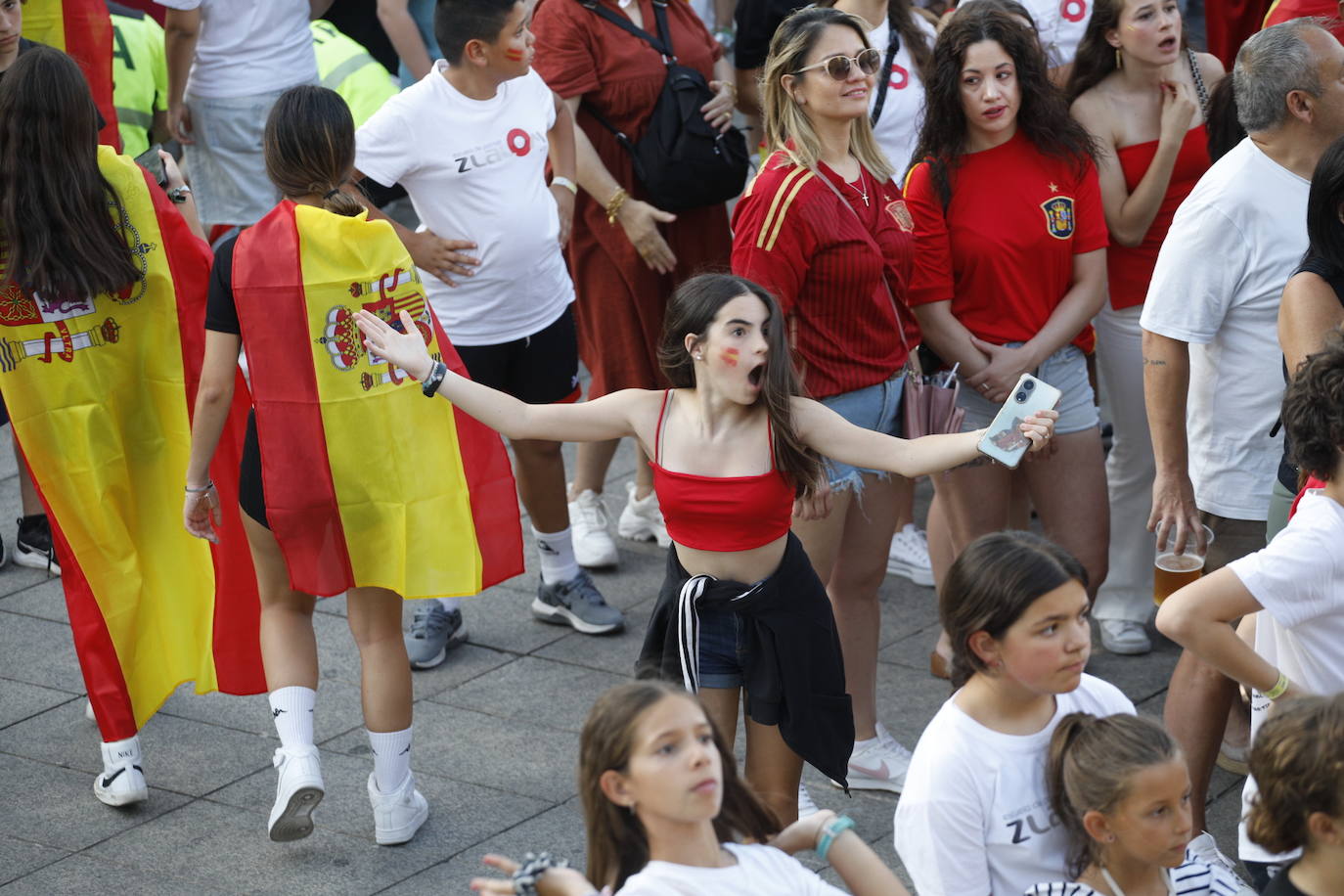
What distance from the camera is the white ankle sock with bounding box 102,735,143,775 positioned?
15.4 feet

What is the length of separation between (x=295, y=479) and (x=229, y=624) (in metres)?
0.71

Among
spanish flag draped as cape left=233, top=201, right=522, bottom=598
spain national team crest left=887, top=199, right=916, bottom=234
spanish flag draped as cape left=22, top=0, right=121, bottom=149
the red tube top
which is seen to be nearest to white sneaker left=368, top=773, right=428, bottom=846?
spanish flag draped as cape left=233, top=201, right=522, bottom=598

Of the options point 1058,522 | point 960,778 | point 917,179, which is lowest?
point 1058,522

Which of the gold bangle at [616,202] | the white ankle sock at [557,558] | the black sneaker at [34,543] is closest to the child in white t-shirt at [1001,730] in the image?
the white ankle sock at [557,558]

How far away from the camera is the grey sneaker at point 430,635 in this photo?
550cm

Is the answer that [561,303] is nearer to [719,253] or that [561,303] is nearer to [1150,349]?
[719,253]

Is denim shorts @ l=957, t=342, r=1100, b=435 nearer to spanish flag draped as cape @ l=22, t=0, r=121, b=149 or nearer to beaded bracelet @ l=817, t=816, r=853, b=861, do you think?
beaded bracelet @ l=817, t=816, r=853, b=861

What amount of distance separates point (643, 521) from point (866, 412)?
209 centimetres

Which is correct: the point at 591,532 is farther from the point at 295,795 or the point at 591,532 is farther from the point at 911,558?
the point at 295,795

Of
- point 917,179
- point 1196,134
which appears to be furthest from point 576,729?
point 1196,134

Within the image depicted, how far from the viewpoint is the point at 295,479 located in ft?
14.2

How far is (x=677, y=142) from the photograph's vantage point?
6.03 m

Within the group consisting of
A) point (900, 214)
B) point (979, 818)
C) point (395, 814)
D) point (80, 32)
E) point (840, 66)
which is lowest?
point (395, 814)

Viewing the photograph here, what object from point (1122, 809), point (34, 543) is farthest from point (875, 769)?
point (34, 543)
